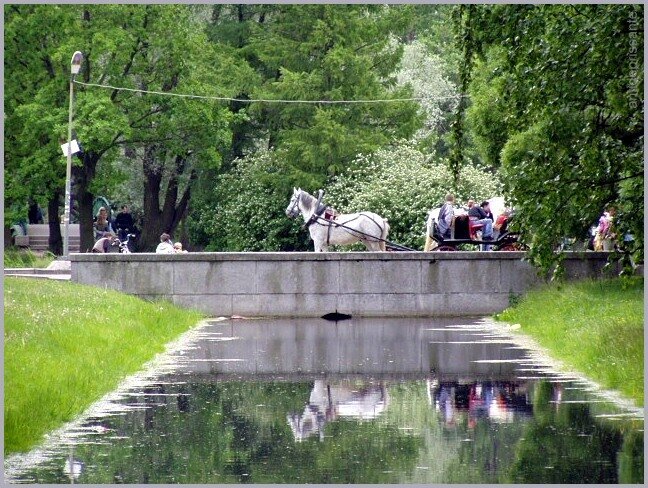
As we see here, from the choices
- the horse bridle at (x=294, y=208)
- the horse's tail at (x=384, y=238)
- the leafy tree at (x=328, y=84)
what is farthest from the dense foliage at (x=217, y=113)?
the horse bridle at (x=294, y=208)

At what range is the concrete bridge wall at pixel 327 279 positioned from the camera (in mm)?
31125

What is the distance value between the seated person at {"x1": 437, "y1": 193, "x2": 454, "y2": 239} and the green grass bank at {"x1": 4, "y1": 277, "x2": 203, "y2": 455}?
8724 mm

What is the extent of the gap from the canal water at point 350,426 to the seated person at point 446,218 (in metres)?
14.5

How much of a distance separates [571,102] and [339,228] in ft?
63.9

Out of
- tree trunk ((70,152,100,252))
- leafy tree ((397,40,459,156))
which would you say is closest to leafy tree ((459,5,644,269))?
tree trunk ((70,152,100,252))

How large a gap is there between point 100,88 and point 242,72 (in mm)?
5908

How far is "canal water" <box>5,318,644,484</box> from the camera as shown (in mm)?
10258

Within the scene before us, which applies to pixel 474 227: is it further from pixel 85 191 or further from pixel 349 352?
pixel 85 191

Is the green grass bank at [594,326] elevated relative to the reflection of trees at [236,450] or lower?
elevated

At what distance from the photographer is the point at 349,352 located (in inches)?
838

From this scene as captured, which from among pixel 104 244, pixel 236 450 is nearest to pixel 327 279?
pixel 104 244

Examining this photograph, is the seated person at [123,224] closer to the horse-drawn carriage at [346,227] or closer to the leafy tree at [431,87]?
the leafy tree at [431,87]

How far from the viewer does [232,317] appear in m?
30.9

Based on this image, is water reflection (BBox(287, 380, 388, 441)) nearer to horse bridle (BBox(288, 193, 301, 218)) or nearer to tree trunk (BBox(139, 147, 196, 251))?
horse bridle (BBox(288, 193, 301, 218))
